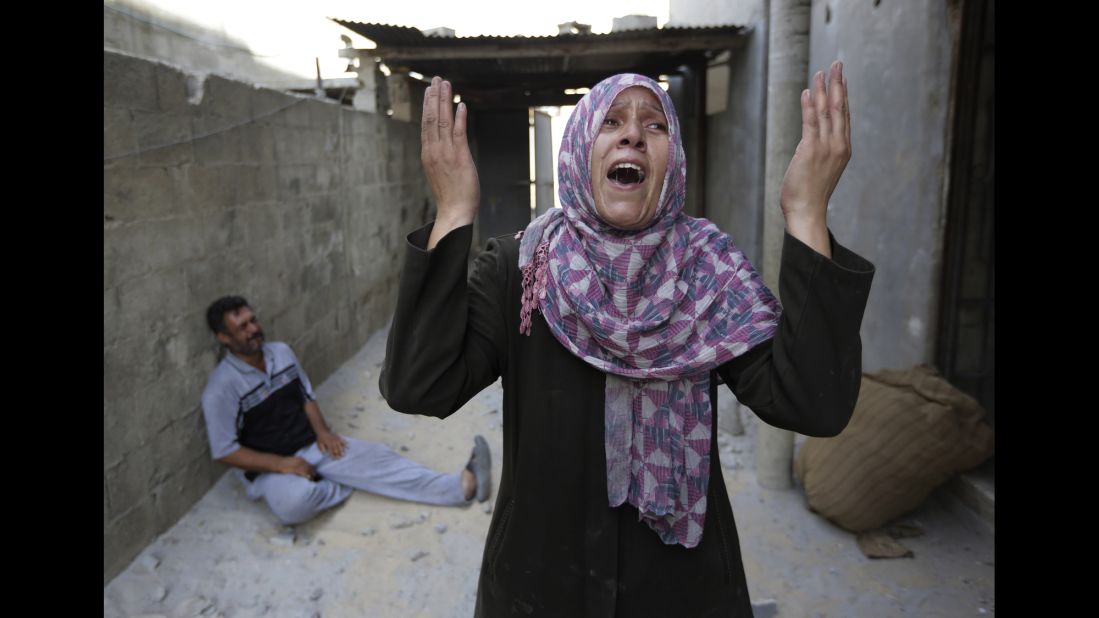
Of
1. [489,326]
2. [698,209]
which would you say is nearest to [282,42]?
[698,209]

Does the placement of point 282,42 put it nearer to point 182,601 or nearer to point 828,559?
point 182,601

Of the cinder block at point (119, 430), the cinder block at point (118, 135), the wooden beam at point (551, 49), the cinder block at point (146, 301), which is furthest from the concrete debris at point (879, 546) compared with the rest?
the wooden beam at point (551, 49)

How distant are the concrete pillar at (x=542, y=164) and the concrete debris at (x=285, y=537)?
9.33 m

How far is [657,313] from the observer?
141cm

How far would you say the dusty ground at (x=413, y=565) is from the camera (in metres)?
3.30

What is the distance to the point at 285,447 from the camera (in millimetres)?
4191

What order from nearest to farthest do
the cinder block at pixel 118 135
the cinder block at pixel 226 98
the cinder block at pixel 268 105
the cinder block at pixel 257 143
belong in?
the cinder block at pixel 118 135 → the cinder block at pixel 226 98 → the cinder block at pixel 257 143 → the cinder block at pixel 268 105

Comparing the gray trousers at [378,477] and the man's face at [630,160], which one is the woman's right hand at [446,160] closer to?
the man's face at [630,160]

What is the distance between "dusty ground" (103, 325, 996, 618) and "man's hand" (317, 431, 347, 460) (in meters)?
0.27

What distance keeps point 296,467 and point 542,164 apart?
10475 millimetres

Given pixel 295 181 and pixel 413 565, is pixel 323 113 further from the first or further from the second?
pixel 413 565

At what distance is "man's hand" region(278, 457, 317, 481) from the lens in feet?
13.1

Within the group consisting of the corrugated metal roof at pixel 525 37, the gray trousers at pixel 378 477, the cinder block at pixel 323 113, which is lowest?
the gray trousers at pixel 378 477

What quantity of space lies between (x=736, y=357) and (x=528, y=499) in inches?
18.9
